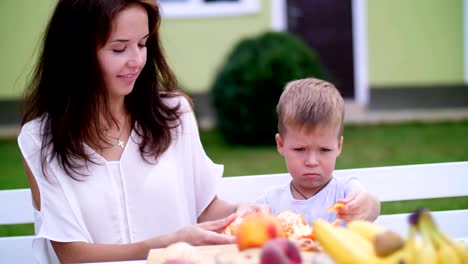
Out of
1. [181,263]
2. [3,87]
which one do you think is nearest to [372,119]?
[3,87]

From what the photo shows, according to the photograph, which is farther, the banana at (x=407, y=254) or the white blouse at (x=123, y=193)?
the white blouse at (x=123, y=193)

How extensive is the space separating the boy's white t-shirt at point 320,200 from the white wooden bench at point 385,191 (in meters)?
0.37

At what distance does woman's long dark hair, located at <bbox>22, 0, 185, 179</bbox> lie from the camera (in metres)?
2.40

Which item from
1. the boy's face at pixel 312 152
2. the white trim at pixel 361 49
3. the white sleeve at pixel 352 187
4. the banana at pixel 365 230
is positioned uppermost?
the banana at pixel 365 230

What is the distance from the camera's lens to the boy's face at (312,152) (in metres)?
2.35

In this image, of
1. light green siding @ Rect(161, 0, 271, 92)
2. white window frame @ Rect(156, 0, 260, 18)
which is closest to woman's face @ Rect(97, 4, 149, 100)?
light green siding @ Rect(161, 0, 271, 92)

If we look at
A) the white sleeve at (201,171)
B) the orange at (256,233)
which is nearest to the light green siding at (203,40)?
the white sleeve at (201,171)

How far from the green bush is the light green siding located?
6.09 ft

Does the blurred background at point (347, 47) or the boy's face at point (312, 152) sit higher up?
the boy's face at point (312, 152)

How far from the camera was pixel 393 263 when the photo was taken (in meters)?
1.42

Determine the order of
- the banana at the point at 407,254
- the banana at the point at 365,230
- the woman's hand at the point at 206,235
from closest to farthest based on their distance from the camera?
the banana at the point at 407,254
the banana at the point at 365,230
the woman's hand at the point at 206,235

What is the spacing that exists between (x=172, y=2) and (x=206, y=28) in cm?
67

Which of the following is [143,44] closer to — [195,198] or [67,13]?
[67,13]

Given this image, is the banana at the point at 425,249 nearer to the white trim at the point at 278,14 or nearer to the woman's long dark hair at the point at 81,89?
the woman's long dark hair at the point at 81,89
